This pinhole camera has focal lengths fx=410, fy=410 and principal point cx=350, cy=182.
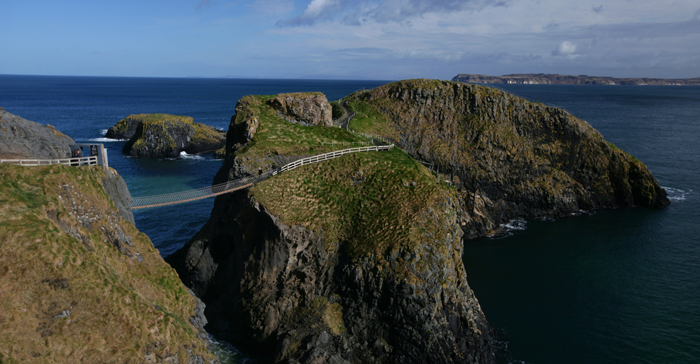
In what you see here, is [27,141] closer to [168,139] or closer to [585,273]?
[585,273]

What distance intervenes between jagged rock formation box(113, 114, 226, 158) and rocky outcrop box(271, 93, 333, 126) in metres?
57.9

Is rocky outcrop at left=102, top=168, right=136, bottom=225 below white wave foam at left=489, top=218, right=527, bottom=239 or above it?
above

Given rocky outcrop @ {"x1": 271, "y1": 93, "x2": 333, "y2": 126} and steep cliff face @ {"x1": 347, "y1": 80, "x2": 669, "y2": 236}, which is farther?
steep cliff face @ {"x1": 347, "y1": 80, "x2": 669, "y2": 236}

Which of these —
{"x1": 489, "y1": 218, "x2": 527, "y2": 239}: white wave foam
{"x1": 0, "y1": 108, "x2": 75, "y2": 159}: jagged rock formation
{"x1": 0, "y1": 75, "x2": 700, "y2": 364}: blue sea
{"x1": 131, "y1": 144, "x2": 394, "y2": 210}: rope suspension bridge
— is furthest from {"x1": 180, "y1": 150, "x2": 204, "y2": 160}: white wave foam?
{"x1": 0, "y1": 108, "x2": 75, "y2": 159}: jagged rock formation

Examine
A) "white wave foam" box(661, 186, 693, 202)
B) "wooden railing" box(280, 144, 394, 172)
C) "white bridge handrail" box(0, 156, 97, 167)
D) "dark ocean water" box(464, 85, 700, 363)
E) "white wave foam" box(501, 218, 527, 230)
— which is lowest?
"dark ocean water" box(464, 85, 700, 363)

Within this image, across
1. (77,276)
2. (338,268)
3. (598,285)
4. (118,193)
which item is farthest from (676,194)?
(77,276)

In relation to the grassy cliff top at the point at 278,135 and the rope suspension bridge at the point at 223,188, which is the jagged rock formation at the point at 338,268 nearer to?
the grassy cliff top at the point at 278,135

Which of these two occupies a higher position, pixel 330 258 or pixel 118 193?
pixel 118 193

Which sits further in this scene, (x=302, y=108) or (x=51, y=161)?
(x=302, y=108)

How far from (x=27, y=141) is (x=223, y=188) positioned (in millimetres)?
14522

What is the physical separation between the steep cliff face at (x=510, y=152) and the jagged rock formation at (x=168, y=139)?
52.3 meters

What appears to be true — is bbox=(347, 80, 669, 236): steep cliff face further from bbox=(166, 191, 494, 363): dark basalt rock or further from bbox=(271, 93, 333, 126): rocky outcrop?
bbox=(166, 191, 494, 363): dark basalt rock

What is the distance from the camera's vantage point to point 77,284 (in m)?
21.8

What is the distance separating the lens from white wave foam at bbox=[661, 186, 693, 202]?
234 ft
